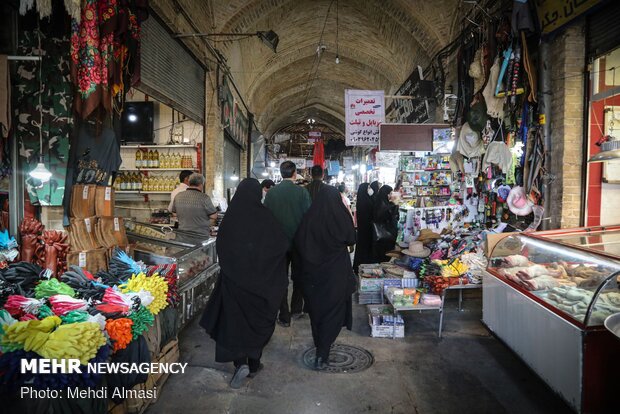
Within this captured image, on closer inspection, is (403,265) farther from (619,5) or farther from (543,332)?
(619,5)

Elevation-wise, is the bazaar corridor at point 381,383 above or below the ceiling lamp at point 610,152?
below

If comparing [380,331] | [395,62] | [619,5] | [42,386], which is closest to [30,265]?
[42,386]

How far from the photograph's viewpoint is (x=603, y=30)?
456 cm

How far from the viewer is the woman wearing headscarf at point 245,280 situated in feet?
10.2

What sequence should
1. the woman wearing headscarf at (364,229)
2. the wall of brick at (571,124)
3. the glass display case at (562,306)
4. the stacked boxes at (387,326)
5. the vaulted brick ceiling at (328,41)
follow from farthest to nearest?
the vaulted brick ceiling at (328,41) → the woman wearing headscarf at (364,229) → the wall of brick at (571,124) → the stacked boxes at (387,326) → the glass display case at (562,306)

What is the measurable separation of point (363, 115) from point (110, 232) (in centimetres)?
662

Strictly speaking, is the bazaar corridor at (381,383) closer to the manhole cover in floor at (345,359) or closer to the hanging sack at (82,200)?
the manhole cover in floor at (345,359)

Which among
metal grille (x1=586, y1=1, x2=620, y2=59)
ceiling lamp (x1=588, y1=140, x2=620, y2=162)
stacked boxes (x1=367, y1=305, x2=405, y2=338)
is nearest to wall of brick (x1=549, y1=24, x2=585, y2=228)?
metal grille (x1=586, y1=1, x2=620, y2=59)

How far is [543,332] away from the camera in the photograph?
118 inches

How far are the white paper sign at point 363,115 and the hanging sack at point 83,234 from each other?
20.7ft

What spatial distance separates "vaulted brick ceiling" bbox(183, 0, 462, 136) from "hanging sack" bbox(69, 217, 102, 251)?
→ 5517 mm

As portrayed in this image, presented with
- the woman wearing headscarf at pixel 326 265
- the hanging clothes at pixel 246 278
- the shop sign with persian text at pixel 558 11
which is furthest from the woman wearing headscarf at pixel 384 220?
the hanging clothes at pixel 246 278

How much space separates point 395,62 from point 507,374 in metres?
9.95

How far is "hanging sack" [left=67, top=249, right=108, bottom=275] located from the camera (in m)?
3.27
